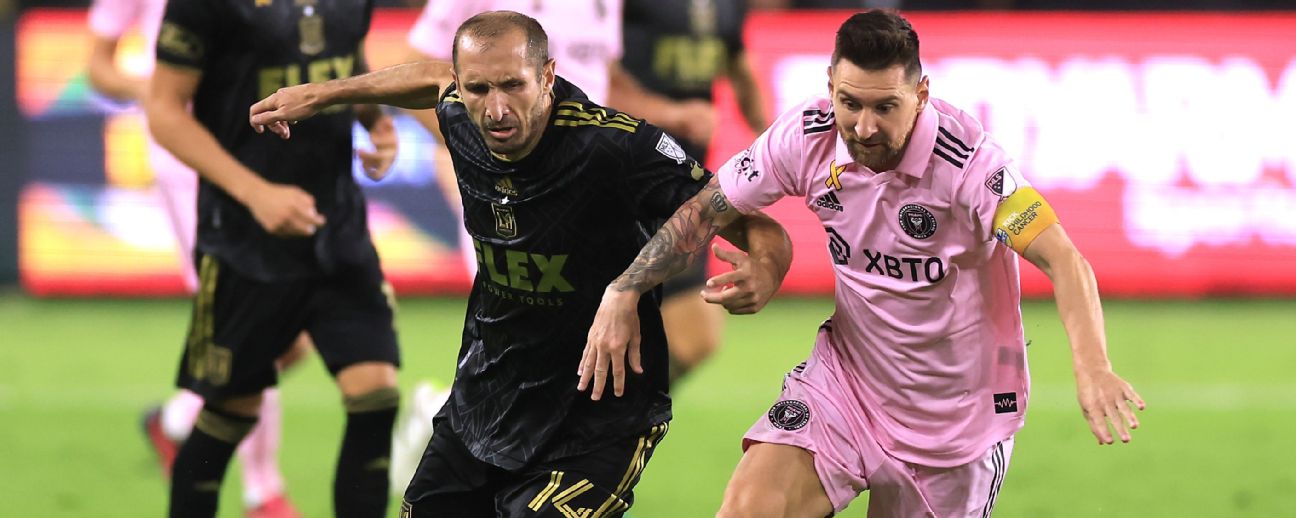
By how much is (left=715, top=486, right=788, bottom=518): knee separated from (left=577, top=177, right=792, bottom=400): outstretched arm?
419 millimetres

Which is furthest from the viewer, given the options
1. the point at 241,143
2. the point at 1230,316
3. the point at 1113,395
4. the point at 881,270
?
the point at 1230,316

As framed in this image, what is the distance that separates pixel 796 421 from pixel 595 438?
1.97ft

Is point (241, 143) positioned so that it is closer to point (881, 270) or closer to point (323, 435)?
point (881, 270)

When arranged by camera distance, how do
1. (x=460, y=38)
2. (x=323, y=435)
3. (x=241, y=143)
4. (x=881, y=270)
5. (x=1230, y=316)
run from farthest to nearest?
(x=1230, y=316) < (x=323, y=435) < (x=241, y=143) < (x=881, y=270) < (x=460, y=38)

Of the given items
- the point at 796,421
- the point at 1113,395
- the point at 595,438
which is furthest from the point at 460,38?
the point at 1113,395

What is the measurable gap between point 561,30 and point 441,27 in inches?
18.3

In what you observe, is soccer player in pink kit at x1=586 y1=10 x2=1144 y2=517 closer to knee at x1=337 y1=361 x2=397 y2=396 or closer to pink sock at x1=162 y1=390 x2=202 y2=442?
knee at x1=337 y1=361 x2=397 y2=396

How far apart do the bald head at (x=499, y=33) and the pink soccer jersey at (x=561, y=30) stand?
2.43 metres

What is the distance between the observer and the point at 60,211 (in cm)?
1234

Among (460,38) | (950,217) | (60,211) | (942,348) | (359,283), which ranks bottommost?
(60,211)

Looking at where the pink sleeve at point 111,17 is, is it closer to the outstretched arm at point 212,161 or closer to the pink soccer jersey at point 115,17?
the pink soccer jersey at point 115,17

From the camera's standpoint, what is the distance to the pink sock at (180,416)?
23.2 ft

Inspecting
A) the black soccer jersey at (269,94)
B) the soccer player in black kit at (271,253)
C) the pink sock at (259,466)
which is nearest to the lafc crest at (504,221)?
the soccer player in black kit at (271,253)

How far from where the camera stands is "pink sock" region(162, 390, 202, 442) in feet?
23.2
